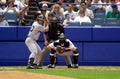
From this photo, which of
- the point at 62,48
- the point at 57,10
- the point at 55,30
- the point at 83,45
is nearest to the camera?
the point at 62,48

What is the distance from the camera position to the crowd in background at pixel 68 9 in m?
15.3

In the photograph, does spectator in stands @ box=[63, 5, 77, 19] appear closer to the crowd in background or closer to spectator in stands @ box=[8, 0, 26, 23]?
the crowd in background

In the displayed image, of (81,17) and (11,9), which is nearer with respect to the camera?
(81,17)

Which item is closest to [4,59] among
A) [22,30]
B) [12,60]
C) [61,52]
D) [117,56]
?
[12,60]

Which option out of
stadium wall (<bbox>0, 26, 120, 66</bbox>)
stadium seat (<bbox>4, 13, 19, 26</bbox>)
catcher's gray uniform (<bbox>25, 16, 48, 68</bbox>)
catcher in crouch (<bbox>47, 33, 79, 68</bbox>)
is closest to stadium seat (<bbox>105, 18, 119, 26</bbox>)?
stadium wall (<bbox>0, 26, 120, 66</bbox>)

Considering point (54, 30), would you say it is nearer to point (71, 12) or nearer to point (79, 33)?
point (79, 33)

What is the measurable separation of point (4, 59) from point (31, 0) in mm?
3320

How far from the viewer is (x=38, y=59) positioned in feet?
45.6

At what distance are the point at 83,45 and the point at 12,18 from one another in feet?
9.36

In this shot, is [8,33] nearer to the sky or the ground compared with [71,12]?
nearer to the ground

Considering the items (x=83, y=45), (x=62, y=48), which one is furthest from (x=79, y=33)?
(x=62, y=48)

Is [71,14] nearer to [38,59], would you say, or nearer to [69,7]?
[69,7]

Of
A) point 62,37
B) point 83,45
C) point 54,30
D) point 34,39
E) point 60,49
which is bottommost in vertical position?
point 83,45

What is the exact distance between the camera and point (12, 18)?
1530cm
